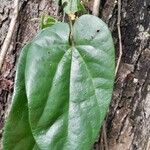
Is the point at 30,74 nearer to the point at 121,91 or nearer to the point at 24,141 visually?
the point at 24,141

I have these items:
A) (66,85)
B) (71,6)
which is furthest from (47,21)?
(66,85)

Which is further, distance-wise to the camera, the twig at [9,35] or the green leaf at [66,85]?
the twig at [9,35]

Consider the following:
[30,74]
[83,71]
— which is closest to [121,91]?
[83,71]

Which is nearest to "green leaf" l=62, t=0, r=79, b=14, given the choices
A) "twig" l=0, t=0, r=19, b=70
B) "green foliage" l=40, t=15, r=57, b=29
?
"green foliage" l=40, t=15, r=57, b=29

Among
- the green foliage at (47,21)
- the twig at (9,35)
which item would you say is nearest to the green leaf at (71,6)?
the green foliage at (47,21)

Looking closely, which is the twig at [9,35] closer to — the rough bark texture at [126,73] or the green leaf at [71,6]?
the rough bark texture at [126,73]

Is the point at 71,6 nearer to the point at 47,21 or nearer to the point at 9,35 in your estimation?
the point at 47,21

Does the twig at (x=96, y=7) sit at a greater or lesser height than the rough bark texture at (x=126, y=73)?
greater
